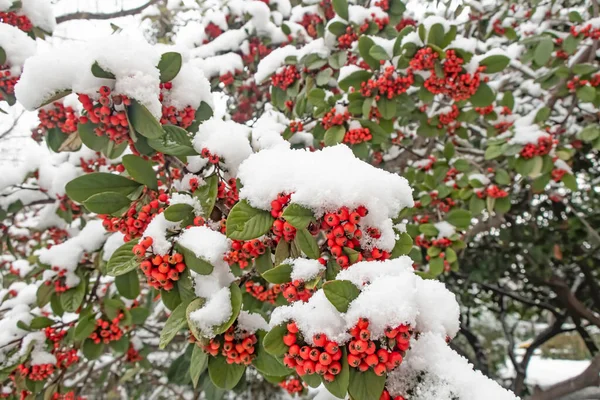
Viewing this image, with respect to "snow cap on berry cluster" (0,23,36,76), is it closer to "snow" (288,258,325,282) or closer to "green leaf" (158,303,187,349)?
"green leaf" (158,303,187,349)

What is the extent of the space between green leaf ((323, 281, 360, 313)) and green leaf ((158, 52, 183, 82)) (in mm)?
1041

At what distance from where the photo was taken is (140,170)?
1339mm

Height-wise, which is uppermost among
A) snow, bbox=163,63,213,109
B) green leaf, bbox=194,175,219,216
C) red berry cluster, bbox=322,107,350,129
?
snow, bbox=163,63,213,109

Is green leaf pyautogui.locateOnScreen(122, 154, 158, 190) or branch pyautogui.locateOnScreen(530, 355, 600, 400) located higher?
green leaf pyautogui.locateOnScreen(122, 154, 158, 190)

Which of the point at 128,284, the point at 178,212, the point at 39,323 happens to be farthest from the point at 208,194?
the point at 39,323

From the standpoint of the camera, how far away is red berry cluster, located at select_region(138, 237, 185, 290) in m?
1.10

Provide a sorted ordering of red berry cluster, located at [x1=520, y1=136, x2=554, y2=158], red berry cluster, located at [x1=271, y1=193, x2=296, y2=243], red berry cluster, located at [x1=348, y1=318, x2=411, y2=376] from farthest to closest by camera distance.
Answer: red berry cluster, located at [x1=520, y1=136, x2=554, y2=158] < red berry cluster, located at [x1=271, y1=193, x2=296, y2=243] < red berry cluster, located at [x1=348, y1=318, x2=411, y2=376]

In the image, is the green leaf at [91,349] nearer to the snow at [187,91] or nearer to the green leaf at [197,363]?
the green leaf at [197,363]

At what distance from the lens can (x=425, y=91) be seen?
8.43 feet

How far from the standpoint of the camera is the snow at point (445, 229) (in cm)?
257

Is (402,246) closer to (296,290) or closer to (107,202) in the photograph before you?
(296,290)

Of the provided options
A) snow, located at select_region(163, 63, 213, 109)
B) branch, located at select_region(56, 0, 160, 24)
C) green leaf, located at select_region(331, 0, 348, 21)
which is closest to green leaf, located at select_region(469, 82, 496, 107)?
green leaf, located at select_region(331, 0, 348, 21)

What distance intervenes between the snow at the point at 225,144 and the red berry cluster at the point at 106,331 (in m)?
1.32

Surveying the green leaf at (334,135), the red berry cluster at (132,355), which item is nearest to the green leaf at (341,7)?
the green leaf at (334,135)
